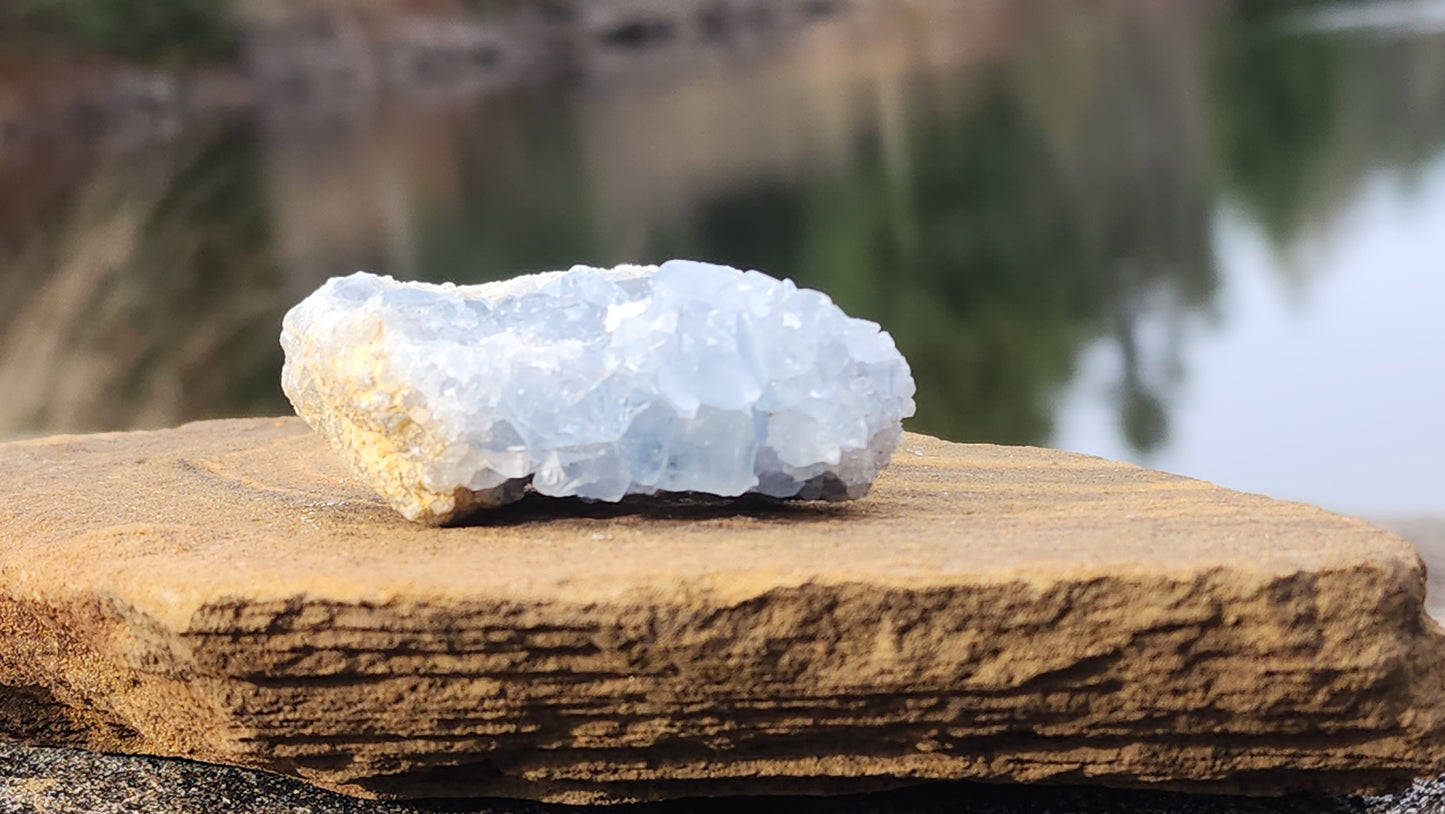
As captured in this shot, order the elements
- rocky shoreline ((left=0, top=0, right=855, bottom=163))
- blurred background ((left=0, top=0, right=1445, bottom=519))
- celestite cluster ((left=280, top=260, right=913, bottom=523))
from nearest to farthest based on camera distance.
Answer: celestite cluster ((left=280, top=260, right=913, bottom=523))
blurred background ((left=0, top=0, right=1445, bottom=519))
rocky shoreline ((left=0, top=0, right=855, bottom=163))

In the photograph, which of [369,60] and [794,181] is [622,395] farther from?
[369,60]

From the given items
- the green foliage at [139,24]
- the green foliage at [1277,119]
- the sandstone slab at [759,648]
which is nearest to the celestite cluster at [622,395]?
the sandstone slab at [759,648]

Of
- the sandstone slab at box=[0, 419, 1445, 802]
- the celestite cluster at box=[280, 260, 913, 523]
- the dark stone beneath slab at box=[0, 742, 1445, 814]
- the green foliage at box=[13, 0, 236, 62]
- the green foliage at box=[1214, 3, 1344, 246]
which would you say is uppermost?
the green foliage at box=[13, 0, 236, 62]

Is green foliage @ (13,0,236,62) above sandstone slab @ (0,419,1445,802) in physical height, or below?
above

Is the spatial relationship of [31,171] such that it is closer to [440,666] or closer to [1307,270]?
[1307,270]

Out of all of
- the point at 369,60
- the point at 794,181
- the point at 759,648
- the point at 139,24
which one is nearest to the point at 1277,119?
the point at 794,181

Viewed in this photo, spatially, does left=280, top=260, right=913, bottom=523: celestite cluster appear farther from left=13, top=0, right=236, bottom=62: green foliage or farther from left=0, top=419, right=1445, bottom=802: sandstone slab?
left=13, top=0, right=236, bottom=62: green foliage

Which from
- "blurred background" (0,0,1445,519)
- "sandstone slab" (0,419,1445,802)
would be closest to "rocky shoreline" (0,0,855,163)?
"blurred background" (0,0,1445,519)
